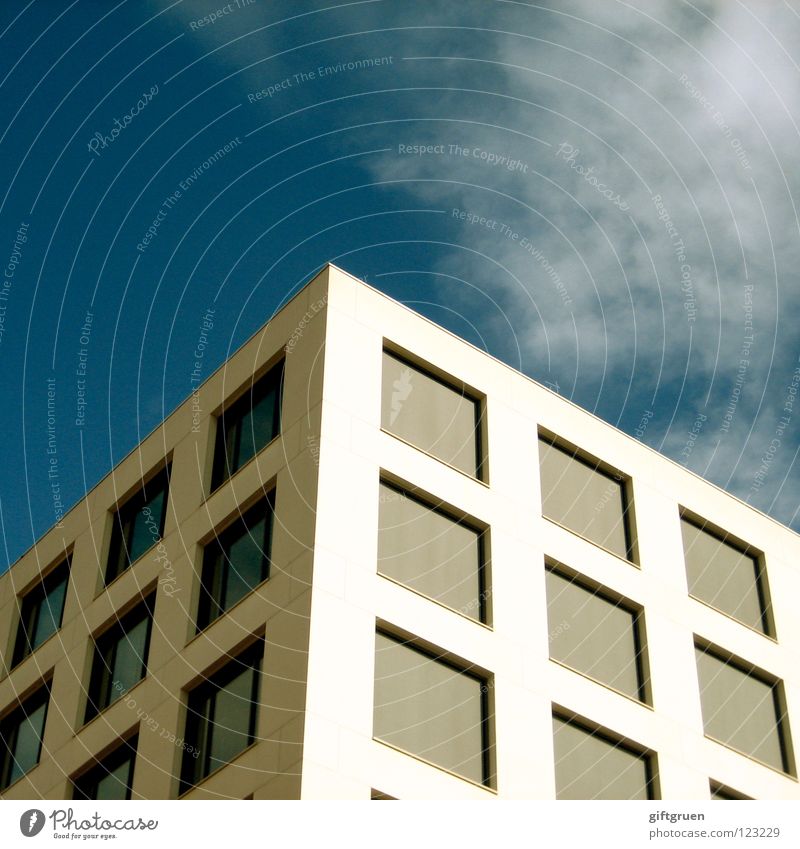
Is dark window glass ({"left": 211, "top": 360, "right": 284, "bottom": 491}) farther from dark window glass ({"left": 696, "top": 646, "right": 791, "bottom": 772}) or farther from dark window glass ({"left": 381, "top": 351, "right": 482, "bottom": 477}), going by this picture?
dark window glass ({"left": 696, "top": 646, "right": 791, "bottom": 772})

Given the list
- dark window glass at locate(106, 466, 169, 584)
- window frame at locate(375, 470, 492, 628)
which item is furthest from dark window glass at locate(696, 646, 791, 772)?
dark window glass at locate(106, 466, 169, 584)

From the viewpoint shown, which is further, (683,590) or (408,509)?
Answer: (683,590)

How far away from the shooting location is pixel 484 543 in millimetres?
33344

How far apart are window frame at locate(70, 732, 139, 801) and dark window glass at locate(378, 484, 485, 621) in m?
7.36

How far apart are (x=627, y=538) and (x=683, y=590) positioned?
2031mm

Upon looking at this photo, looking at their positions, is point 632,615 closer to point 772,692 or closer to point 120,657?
point 772,692

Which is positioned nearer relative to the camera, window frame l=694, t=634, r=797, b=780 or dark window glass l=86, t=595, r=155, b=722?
dark window glass l=86, t=595, r=155, b=722

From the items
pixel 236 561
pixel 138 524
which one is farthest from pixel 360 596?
pixel 138 524

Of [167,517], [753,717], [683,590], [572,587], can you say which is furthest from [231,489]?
[753,717]

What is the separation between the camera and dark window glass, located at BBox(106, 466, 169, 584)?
1443 inches

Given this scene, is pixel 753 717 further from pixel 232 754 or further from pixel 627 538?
pixel 232 754

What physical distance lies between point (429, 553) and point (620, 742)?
6425 mm

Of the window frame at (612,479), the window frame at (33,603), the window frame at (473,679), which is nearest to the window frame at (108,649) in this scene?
the window frame at (33,603)

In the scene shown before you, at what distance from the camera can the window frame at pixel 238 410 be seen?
33969mm
